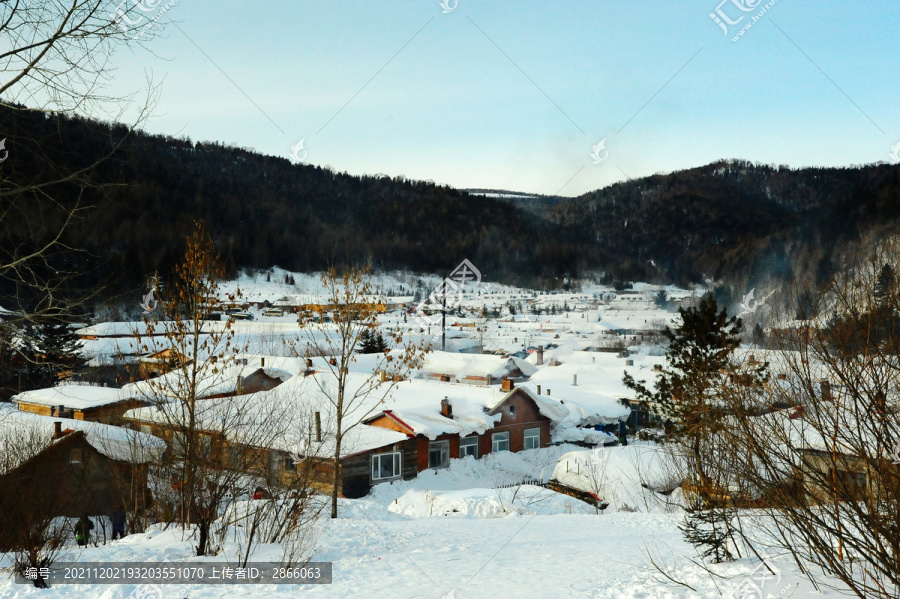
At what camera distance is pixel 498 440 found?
108ft

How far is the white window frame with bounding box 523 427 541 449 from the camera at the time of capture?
34281 mm

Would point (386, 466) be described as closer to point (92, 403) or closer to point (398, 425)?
point (398, 425)

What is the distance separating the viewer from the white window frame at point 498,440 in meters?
32.5

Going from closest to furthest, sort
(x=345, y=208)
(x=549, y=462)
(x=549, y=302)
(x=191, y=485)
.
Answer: (x=191, y=485)
(x=549, y=462)
(x=549, y=302)
(x=345, y=208)

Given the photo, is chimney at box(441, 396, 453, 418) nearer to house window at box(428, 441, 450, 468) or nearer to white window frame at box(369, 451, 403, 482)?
house window at box(428, 441, 450, 468)

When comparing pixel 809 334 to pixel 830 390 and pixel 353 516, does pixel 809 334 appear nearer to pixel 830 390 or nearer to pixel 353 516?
pixel 830 390

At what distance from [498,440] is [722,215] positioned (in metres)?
128

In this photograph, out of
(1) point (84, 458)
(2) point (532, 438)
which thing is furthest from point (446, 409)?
(1) point (84, 458)

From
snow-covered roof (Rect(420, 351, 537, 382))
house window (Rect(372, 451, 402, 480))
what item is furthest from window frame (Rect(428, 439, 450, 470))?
snow-covered roof (Rect(420, 351, 537, 382))

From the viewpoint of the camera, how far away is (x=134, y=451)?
1752 centimetres

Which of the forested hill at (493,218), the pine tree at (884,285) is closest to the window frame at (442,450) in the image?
the pine tree at (884,285)

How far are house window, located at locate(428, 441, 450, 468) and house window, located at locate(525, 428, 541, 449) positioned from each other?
6477 mm

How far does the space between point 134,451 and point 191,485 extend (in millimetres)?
9074

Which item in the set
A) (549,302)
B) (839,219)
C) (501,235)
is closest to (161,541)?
(839,219)
